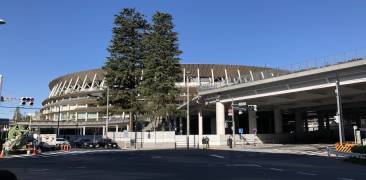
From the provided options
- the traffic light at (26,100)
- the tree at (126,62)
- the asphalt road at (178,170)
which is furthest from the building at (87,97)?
the asphalt road at (178,170)

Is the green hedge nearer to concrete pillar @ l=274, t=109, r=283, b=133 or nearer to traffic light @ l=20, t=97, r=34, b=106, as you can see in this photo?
traffic light @ l=20, t=97, r=34, b=106

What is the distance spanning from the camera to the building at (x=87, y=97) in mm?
121188

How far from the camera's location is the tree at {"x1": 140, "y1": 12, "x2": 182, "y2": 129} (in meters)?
66.4

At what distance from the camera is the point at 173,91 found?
6731 centimetres

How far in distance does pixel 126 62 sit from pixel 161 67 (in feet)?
23.9

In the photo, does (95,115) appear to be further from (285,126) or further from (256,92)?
(256,92)

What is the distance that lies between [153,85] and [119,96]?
6.00 metres

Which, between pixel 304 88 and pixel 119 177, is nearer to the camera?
pixel 119 177

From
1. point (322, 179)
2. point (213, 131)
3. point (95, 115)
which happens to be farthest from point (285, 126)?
point (322, 179)

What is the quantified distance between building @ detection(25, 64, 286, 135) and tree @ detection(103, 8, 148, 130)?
38.6 metres

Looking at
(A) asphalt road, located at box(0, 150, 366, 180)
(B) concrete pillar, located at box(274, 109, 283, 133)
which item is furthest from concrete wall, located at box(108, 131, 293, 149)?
(A) asphalt road, located at box(0, 150, 366, 180)

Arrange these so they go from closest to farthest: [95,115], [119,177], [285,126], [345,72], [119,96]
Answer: [119,177] → [345,72] → [119,96] → [285,126] → [95,115]

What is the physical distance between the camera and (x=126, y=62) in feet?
236

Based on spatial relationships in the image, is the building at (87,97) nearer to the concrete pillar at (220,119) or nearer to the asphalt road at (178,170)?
the concrete pillar at (220,119)
